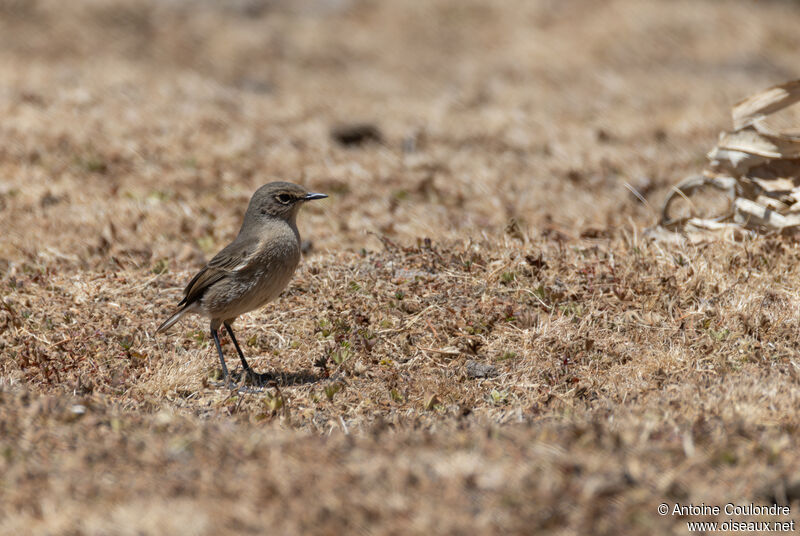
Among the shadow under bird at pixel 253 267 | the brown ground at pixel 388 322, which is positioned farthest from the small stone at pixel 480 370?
the shadow under bird at pixel 253 267

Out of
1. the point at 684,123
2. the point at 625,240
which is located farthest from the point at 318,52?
the point at 625,240

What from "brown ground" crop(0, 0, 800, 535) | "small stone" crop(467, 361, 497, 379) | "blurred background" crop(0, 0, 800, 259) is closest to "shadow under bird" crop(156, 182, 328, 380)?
"brown ground" crop(0, 0, 800, 535)

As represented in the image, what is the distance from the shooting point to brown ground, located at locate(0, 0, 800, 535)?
435 centimetres

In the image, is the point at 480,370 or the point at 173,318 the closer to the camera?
the point at 480,370

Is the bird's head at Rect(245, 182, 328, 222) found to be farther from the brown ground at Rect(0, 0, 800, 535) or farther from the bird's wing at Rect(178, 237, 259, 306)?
the brown ground at Rect(0, 0, 800, 535)

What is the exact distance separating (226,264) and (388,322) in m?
1.46

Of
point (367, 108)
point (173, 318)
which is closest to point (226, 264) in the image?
point (173, 318)

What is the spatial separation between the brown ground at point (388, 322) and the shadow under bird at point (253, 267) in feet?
1.79

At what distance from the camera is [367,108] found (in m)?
16.2

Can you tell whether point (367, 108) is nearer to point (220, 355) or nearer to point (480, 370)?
point (220, 355)

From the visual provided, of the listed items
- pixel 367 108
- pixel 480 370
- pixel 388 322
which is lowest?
pixel 367 108

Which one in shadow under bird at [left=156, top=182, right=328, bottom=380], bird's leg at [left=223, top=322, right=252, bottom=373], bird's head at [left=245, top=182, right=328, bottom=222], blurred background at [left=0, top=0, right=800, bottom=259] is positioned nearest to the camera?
shadow under bird at [left=156, top=182, right=328, bottom=380]

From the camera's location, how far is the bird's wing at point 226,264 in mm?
6898

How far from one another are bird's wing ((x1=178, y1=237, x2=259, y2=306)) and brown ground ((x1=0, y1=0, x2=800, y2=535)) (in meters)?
0.66
